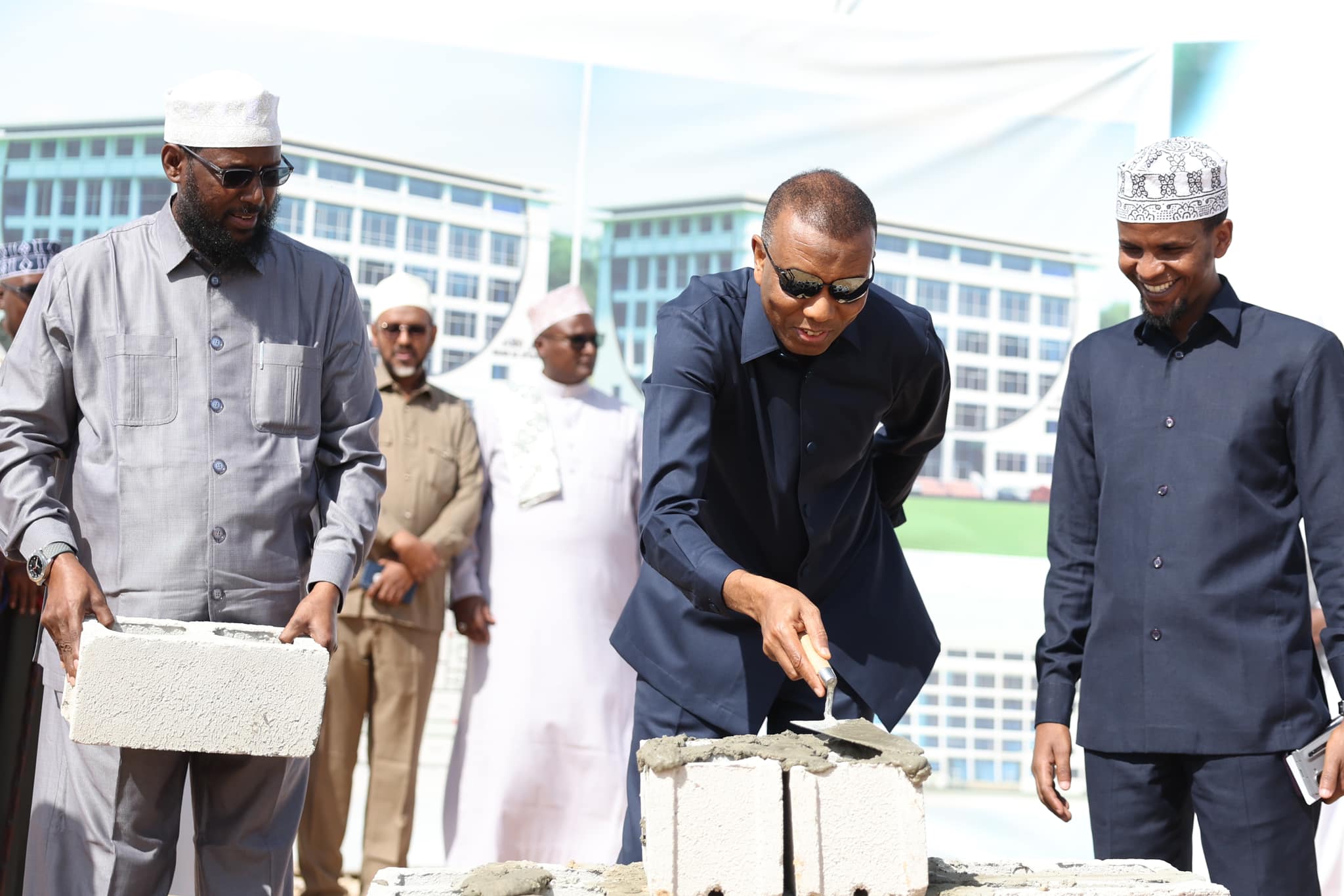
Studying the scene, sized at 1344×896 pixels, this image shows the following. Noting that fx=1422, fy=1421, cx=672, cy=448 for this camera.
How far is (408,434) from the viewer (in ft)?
17.6

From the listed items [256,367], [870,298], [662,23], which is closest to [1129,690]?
[870,298]

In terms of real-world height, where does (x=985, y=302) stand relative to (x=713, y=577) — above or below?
above

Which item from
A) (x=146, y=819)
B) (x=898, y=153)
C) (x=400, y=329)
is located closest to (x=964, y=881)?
(x=146, y=819)

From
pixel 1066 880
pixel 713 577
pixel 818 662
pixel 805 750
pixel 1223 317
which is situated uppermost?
pixel 1223 317

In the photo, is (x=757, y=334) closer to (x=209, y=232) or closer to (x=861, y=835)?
(x=861, y=835)

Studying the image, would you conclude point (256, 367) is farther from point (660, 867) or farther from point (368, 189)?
point (368, 189)

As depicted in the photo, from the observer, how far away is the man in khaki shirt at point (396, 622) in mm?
5121

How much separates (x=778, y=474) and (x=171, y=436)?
1.28 m

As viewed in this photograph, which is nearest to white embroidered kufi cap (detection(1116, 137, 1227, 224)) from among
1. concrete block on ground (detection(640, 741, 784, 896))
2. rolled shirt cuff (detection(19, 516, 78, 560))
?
concrete block on ground (detection(640, 741, 784, 896))

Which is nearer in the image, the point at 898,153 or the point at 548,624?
the point at 548,624

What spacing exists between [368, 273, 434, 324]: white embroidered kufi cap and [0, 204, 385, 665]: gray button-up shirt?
2.19 m

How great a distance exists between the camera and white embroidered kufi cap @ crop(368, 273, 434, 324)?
17.6 feet

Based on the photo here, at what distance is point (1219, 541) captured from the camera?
289 cm

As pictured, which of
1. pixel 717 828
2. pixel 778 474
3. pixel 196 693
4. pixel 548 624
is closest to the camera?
pixel 717 828
